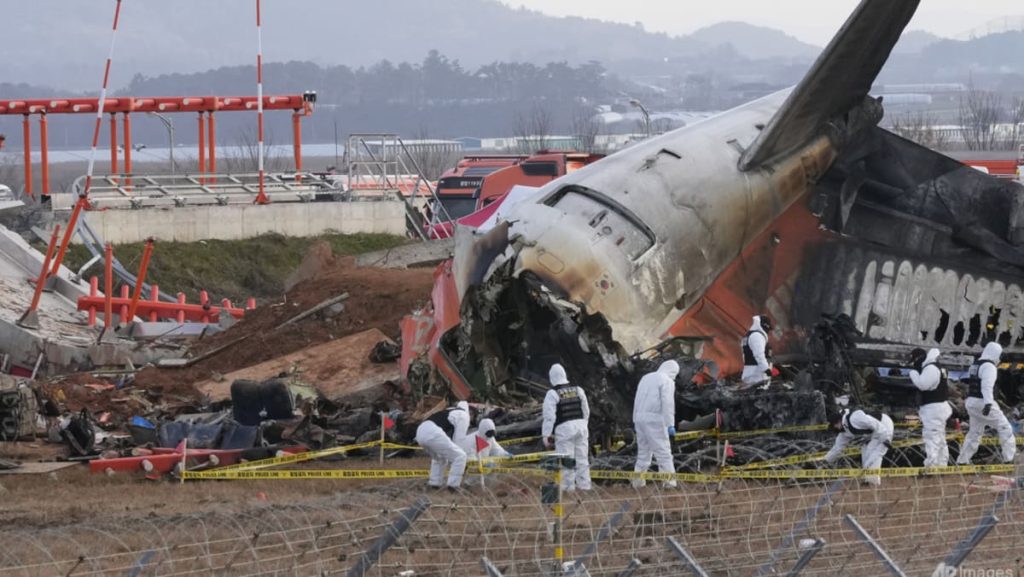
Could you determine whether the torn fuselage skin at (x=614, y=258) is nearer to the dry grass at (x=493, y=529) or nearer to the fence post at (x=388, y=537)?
the dry grass at (x=493, y=529)

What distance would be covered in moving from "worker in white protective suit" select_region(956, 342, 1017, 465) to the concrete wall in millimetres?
22890

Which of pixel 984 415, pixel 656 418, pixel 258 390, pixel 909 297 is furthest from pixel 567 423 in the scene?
pixel 909 297

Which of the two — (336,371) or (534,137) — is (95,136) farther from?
(534,137)

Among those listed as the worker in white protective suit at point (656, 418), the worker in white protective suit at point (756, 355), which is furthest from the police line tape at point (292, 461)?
the worker in white protective suit at point (756, 355)

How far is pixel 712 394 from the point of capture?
62.0 ft

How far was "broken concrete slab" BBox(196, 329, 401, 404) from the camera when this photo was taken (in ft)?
74.9

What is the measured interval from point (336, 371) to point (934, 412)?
9305mm

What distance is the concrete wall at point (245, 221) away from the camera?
121ft

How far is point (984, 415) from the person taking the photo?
18344 millimetres

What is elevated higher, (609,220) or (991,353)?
(609,220)

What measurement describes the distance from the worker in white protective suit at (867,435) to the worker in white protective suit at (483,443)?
3.49 metres

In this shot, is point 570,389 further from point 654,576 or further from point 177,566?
point 177,566

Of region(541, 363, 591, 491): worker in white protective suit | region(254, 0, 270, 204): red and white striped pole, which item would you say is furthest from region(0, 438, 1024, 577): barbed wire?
region(254, 0, 270, 204): red and white striped pole

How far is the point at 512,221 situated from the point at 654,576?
9062 mm
